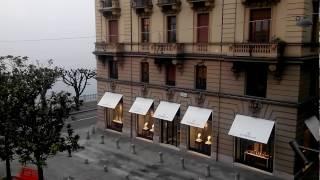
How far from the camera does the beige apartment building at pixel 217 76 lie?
71.8 ft

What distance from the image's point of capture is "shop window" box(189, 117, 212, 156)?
2681 cm

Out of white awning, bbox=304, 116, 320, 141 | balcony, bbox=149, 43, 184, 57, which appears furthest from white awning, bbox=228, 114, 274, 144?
balcony, bbox=149, 43, 184, 57

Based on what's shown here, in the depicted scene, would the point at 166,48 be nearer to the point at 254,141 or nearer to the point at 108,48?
the point at 108,48

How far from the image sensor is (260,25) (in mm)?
22781

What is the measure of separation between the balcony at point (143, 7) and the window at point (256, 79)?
9.97 metres

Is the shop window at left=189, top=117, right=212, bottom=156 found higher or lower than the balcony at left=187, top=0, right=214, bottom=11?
lower

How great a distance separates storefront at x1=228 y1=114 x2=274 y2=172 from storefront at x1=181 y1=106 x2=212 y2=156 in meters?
2.44

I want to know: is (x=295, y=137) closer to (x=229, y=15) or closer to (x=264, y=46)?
(x=264, y=46)

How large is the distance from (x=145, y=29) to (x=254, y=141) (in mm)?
13048

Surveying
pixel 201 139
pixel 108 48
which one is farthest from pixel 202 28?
pixel 108 48

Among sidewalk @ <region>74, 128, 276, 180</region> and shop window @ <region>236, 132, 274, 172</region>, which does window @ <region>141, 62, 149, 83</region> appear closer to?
sidewalk @ <region>74, 128, 276, 180</region>

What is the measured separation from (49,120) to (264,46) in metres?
13.3

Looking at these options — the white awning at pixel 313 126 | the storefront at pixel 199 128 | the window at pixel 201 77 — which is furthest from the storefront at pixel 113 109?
the white awning at pixel 313 126

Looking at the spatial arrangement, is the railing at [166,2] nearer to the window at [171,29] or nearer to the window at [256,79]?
the window at [171,29]
